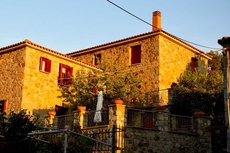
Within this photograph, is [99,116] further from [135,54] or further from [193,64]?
[193,64]

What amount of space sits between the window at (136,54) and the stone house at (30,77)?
4663 mm

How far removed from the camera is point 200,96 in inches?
803

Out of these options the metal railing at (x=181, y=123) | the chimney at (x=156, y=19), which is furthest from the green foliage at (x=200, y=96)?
the chimney at (x=156, y=19)

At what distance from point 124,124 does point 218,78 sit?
7.98 meters

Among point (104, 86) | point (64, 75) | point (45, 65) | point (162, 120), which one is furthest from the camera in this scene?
point (64, 75)

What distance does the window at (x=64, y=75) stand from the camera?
2402 centimetres

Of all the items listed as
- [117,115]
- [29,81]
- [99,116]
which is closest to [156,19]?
[29,81]

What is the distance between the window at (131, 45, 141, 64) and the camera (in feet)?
83.9

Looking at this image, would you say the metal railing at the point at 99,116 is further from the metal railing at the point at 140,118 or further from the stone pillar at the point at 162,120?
the stone pillar at the point at 162,120

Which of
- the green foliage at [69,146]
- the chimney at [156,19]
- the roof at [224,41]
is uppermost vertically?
the chimney at [156,19]

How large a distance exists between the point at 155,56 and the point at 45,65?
22.4ft

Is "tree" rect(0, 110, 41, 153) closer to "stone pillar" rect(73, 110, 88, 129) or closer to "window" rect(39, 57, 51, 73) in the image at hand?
"stone pillar" rect(73, 110, 88, 129)

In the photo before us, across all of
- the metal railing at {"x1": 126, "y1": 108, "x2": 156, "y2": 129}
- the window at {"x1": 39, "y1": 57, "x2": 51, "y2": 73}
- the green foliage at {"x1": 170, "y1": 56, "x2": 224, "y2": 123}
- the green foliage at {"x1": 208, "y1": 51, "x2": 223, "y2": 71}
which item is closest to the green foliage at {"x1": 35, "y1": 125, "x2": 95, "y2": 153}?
the metal railing at {"x1": 126, "y1": 108, "x2": 156, "y2": 129}

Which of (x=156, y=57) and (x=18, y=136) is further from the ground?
(x=156, y=57)
